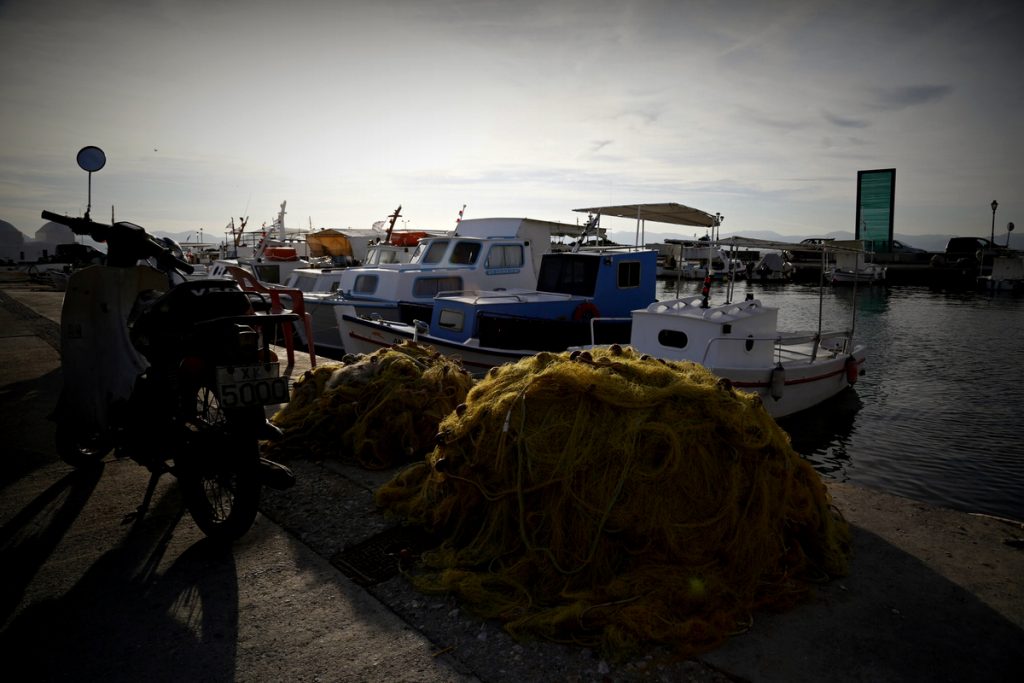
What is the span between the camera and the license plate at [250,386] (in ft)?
10.6

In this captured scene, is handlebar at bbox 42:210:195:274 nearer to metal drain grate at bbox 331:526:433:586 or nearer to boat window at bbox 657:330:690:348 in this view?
metal drain grate at bbox 331:526:433:586

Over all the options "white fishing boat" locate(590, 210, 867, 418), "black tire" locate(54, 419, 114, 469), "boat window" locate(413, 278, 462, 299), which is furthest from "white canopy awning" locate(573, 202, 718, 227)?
"black tire" locate(54, 419, 114, 469)

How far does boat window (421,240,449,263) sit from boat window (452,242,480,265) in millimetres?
349

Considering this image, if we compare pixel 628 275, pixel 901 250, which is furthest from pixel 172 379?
pixel 901 250

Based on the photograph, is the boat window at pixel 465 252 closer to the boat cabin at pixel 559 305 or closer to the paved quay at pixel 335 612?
the boat cabin at pixel 559 305

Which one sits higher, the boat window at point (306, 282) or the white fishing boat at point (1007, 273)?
the white fishing boat at point (1007, 273)

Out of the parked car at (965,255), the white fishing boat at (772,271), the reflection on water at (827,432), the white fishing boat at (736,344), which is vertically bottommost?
the reflection on water at (827,432)

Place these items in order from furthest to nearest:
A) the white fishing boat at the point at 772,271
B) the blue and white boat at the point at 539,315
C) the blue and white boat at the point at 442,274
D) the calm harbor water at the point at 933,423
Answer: the white fishing boat at the point at 772,271 → the blue and white boat at the point at 442,274 → the blue and white boat at the point at 539,315 → the calm harbor water at the point at 933,423

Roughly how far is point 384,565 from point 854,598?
265cm

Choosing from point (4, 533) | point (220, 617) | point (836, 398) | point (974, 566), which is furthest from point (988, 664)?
point (836, 398)

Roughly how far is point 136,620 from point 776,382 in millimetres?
9035

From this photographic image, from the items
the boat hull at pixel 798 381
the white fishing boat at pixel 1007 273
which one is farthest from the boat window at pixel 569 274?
the white fishing boat at pixel 1007 273

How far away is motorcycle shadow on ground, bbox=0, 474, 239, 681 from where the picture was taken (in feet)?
8.02

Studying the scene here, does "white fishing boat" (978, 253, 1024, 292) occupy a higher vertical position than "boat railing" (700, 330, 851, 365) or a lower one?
higher
